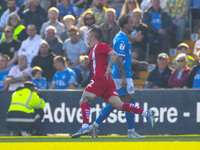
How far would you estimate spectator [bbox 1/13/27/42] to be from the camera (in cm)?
1622

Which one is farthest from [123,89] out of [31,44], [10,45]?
[10,45]

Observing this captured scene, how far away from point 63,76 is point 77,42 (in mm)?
1405

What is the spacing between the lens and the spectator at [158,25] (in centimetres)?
1472

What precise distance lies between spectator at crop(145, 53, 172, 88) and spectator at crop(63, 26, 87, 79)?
7.01ft

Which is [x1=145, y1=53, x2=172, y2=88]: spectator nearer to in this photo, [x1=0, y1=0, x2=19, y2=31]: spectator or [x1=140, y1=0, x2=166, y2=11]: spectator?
[x1=140, y1=0, x2=166, y2=11]: spectator

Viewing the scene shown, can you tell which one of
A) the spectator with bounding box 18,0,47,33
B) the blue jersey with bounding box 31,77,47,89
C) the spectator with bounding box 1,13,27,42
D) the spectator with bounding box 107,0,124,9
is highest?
the spectator with bounding box 107,0,124,9

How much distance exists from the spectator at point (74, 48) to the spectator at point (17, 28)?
197 centimetres

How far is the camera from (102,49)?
9.23 meters

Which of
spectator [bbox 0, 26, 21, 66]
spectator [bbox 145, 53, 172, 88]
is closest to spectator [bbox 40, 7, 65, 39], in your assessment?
spectator [bbox 0, 26, 21, 66]

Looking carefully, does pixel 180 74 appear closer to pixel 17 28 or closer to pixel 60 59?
pixel 60 59

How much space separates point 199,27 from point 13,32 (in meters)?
5.52

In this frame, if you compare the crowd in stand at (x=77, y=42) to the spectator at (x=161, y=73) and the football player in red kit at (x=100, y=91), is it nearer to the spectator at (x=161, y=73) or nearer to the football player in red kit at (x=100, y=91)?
the spectator at (x=161, y=73)

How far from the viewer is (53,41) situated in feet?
49.6

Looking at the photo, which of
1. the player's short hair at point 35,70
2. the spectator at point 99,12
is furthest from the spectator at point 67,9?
the player's short hair at point 35,70
